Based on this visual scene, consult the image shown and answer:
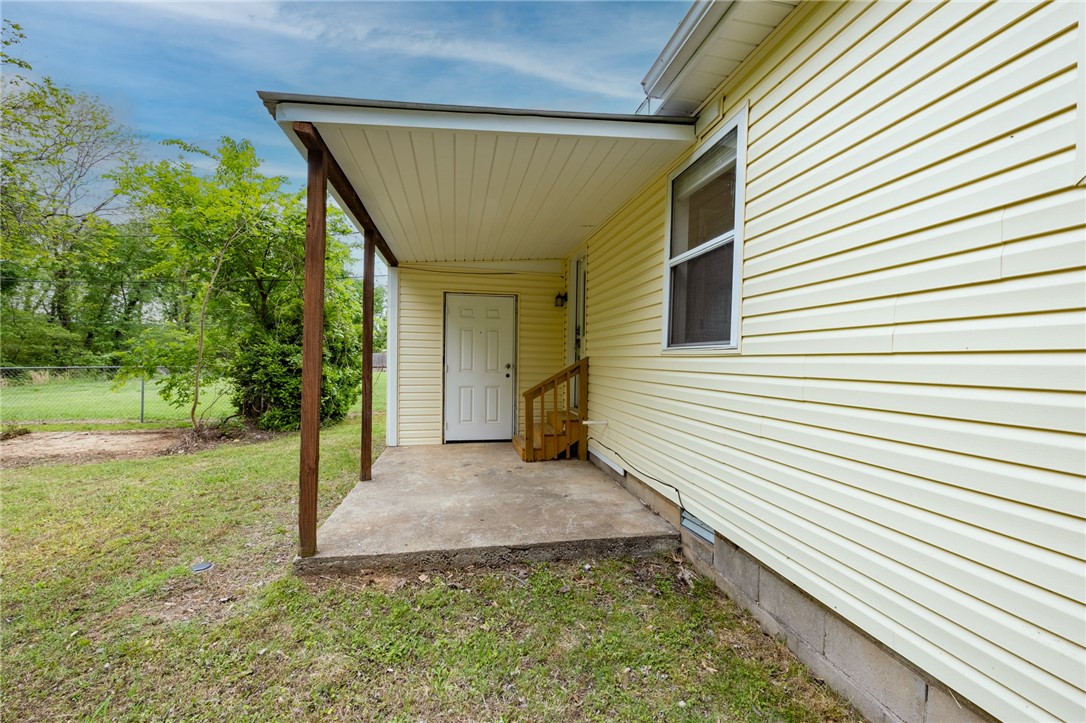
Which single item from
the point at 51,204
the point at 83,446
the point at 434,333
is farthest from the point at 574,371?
the point at 51,204

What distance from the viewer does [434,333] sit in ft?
19.1

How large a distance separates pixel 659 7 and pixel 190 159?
7982mm

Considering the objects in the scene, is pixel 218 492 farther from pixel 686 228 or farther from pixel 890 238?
pixel 890 238

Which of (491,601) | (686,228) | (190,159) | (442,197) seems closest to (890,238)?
(686,228)

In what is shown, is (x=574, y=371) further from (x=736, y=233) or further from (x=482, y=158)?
(x=736, y=233)

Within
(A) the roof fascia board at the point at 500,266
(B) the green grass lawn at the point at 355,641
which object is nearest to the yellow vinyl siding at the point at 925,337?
(B) the green grass lawn at the point at 355,641

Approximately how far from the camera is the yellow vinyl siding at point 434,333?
226 inches

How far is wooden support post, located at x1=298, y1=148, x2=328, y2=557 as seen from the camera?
238 cm

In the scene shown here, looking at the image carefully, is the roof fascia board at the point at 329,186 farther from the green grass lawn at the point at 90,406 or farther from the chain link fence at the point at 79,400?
the chain link fence at the point at 79,400

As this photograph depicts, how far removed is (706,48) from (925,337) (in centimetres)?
175

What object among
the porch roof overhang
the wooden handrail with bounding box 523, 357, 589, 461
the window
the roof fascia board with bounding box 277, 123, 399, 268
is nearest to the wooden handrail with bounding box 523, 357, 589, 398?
the wooden handrail with bounding box 523, 357, 589, 461

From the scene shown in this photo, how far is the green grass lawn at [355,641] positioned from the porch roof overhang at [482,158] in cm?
255

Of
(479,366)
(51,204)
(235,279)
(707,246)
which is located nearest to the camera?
(707,246)

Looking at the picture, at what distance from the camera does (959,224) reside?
1238mm
